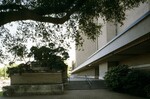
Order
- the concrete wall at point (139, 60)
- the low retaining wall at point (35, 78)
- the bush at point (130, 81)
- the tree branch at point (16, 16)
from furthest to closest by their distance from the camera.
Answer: the concrete wall at point (139, 60) < the low retaining wall at point (35, 78) < the bush at point (130, 81) < the tree branch at point (16, 16)

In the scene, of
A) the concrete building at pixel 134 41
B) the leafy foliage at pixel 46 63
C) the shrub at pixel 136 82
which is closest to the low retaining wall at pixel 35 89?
the leafy foliage at pixel 46 63

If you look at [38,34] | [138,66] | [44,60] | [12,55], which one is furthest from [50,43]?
[138,66]

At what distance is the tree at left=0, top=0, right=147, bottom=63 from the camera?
35.7 feet

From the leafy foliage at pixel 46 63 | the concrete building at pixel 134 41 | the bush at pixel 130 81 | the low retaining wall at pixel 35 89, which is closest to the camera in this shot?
the concrete building at pixel 134 41

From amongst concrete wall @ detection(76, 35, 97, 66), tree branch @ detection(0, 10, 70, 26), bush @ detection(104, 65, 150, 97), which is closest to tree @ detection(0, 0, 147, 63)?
tree branch @ detection(0, 10, 70, 26)

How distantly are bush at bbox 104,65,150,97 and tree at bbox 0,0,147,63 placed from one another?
6.58 meters

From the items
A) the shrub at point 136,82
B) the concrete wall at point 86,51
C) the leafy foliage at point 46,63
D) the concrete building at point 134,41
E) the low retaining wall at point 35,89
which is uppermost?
the concrete wall at point 86,51

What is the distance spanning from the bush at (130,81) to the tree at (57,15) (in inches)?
259

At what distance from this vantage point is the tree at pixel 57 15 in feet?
35.7

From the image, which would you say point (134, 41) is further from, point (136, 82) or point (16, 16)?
point (16, 16)

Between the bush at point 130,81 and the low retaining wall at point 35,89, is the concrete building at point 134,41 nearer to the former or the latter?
the bush at point 130,81

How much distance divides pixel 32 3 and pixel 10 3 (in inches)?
41.8

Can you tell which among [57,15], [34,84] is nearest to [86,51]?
[34,84]

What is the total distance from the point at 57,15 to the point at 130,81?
908 cm
